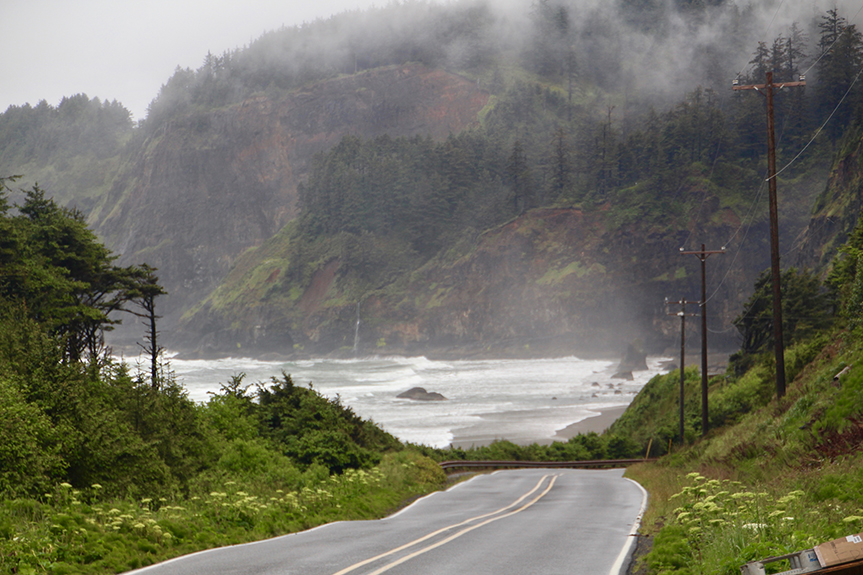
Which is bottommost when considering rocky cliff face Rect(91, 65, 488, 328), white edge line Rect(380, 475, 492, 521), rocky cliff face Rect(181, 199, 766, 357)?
white edge line Rect(380, 475, 492, 521)

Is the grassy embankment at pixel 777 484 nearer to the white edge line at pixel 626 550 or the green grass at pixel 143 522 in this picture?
the white edge line at pixel 626 550

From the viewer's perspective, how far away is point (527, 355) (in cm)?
11100

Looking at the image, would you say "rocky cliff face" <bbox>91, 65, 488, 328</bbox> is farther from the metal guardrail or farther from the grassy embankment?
the grassy embankment

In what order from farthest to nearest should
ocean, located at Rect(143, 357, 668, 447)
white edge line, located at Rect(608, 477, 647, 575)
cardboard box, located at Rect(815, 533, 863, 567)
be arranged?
ocean, located at Rect(143, 357, 668, 447)
white edge line, located at Rect(608, 477, 647, 575)
cardboard box, located at Rect(815, 533, 863, 567)

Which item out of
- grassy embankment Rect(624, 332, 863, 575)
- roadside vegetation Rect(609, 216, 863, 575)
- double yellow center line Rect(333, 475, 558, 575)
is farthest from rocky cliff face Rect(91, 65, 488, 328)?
double yellow center line Rect(333, 475, 558, 575)

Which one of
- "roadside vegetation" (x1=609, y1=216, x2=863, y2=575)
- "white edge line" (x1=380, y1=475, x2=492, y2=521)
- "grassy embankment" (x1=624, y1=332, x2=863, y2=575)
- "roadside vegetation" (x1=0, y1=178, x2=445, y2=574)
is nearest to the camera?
"grassy embankment" (x1=624, y1=332, x2=863, y2=575)

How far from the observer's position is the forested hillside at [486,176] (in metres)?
113

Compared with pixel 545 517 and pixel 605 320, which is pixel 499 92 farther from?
pixel 545 517

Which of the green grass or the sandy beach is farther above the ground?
the green grass

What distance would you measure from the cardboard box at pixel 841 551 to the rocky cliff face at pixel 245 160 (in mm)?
166133

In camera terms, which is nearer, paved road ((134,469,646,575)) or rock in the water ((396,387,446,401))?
paved road ((134,469,646,575))

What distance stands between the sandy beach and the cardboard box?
40.3 metres

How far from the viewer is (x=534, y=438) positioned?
48250 millimetres

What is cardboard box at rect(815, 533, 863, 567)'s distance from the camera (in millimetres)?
3945
